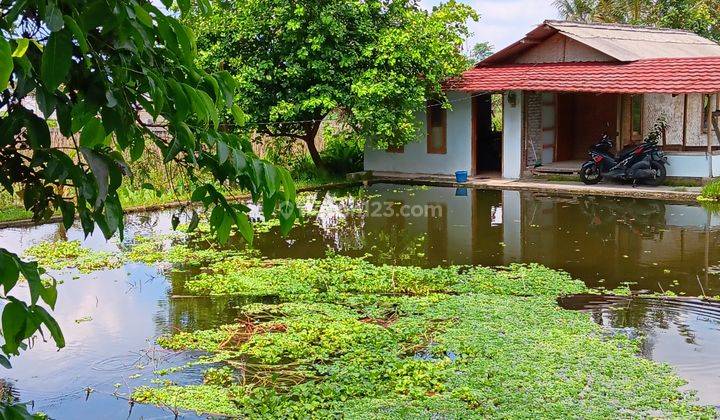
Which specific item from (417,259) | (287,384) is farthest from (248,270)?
(287,384)

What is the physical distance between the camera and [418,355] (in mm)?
6688

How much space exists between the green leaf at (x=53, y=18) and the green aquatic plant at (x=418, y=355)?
14.1 ft

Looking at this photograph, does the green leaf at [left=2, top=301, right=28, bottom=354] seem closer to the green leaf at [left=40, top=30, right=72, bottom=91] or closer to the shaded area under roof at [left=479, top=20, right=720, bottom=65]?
the green leaf at [left=40, top=30, right=72, bottom=91]

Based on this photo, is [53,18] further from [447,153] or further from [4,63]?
[447,153]

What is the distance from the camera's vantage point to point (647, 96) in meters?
18.0

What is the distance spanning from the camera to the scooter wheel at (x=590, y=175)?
16.7 meters

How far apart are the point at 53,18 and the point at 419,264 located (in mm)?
8787

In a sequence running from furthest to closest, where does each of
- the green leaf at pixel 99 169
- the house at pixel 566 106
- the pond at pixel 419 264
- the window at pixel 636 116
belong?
the window at pixel 636 116
the house at pixel 566 106
the pond at pixel 419 264
the green leaf at pixel 99 169

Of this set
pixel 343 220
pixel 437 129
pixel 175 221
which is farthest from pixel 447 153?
pixel 175 221

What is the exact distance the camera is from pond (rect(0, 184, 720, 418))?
254 inches

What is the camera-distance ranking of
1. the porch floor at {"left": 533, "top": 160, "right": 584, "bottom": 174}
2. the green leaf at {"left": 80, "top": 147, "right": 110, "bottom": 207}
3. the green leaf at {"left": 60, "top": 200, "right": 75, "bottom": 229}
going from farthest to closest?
the porch floor at {"left": 533, "top": 160, "right": 584, "bottom": 174}, the green leaf at {"left": 60, "top": 200, "right": 75, "bottom": 229}, the green leaf at {"left": 80, "top": 147, "right": 110, "bottom": 207}

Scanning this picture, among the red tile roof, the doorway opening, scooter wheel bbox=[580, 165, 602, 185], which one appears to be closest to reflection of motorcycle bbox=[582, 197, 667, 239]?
scooter wheel bbox=[580, 165, 602, 185]

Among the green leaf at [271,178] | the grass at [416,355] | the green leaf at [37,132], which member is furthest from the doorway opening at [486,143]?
the green leaf at [37,132]

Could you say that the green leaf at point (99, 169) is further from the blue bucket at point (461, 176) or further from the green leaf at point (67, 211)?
the blue bucket at point (461, 176)
